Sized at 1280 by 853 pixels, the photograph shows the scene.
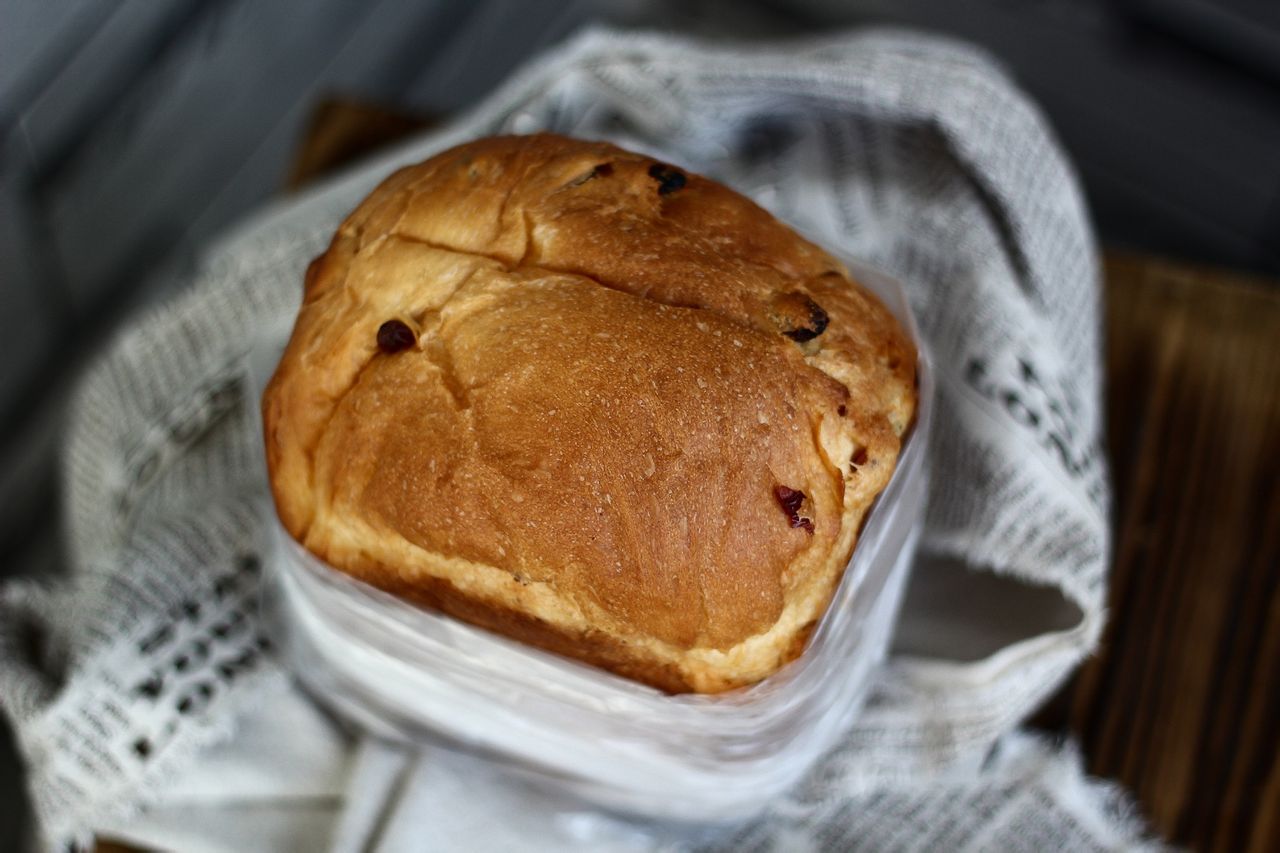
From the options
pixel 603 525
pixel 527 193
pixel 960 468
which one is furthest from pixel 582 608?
pixel 960 468

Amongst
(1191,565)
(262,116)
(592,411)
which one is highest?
(592,411)

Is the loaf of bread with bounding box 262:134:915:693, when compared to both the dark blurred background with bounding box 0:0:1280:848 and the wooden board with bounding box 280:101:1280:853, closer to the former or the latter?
the wooden board with bounding box 280:101:1280:853

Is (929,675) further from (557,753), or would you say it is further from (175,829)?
(175,829)

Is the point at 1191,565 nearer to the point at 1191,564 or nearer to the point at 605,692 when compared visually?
the point at 1191,564

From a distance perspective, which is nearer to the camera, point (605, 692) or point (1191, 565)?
point (605, 692)

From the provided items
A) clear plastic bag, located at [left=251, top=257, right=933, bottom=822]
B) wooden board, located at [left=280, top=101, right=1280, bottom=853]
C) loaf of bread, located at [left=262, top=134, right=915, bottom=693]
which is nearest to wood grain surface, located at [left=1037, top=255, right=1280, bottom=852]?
wooden board, located at [left=280, top=101, right=1280, bottom=853]

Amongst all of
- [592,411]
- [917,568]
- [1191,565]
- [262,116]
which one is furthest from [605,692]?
[262,116]

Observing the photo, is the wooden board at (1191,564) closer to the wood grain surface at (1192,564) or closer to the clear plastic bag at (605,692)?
the wood grain surface at (1192,564)
